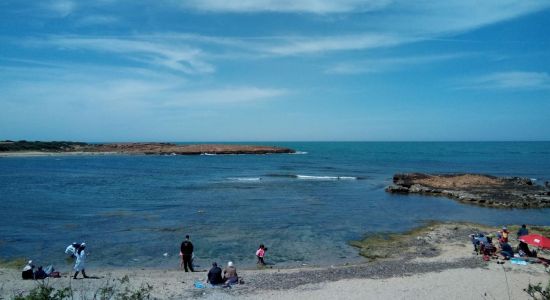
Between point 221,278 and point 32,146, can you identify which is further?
point 32,146

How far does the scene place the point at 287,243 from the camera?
22.0 metres

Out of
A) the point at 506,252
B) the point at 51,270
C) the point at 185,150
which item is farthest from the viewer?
the point at 185,150

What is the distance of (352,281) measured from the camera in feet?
49.3

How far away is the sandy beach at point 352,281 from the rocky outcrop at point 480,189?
64.5 feet

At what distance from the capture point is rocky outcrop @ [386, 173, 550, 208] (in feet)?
118

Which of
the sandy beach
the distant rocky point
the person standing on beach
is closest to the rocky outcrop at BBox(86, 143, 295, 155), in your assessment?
the distant rocky point

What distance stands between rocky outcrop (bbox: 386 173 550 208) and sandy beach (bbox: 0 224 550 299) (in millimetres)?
19668

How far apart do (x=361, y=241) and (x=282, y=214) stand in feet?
28.0

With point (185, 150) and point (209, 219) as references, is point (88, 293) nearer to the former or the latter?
point (209, 219)

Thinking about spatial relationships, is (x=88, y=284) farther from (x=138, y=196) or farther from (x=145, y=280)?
(x=138, y=196)

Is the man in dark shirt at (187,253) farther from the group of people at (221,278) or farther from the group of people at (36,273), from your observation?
the group of people at (36,273)

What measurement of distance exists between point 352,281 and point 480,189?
106ft

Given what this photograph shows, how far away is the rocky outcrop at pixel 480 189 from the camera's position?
35844 millimetres

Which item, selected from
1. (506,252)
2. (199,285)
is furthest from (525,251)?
(199,285)
